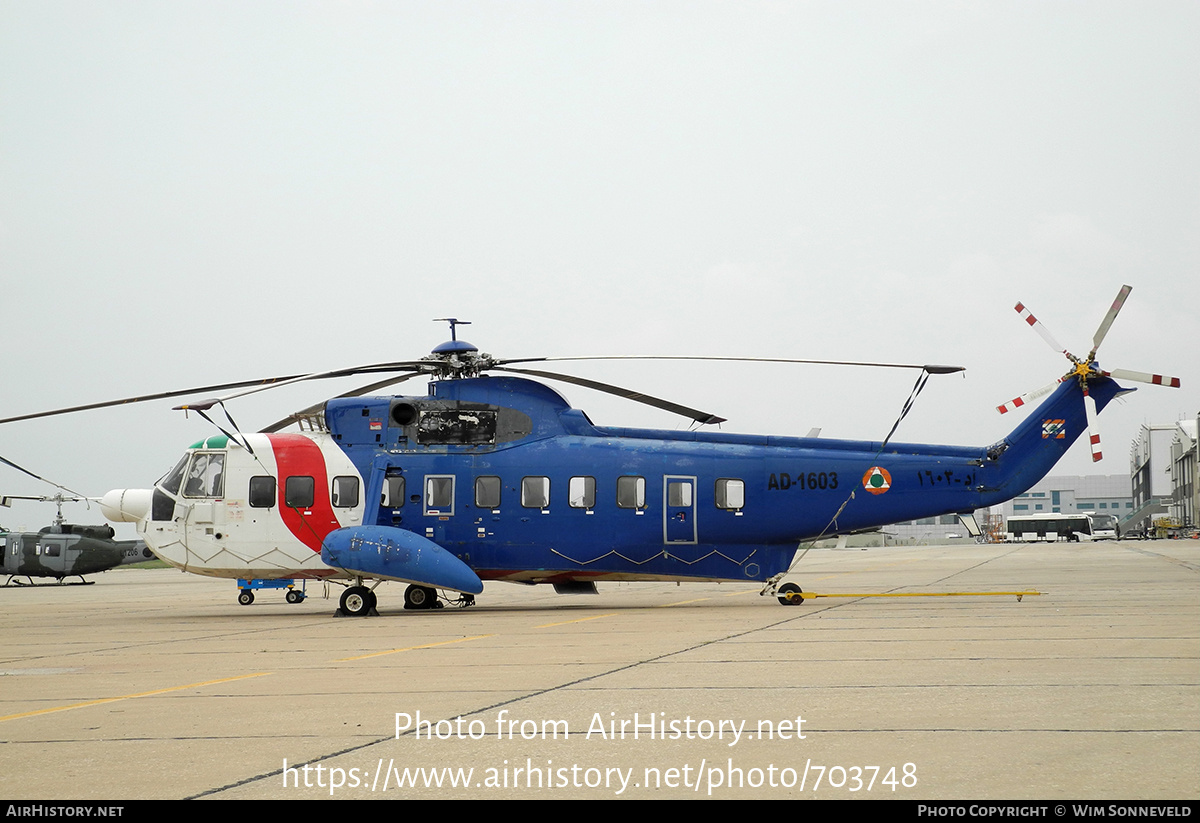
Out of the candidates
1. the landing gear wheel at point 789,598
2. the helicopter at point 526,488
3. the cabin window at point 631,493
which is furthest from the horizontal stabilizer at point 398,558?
the landing gear wheel at point 789,598

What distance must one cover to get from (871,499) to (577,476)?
17.8ft

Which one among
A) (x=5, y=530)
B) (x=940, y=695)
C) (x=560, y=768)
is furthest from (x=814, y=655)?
(x=5, y=530)

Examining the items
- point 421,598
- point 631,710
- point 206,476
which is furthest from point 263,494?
point 631,710

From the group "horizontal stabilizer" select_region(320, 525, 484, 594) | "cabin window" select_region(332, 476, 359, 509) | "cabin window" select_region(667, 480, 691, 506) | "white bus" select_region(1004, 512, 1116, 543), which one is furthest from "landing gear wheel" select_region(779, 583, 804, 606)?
"white bus" select_region(1004, 512, 1116, 543)

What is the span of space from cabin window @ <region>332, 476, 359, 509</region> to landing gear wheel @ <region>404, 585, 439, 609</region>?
8.09ft

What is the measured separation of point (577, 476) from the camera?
1981 cm

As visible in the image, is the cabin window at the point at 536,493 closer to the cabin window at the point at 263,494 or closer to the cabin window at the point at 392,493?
the cabin window at the point at 392,493

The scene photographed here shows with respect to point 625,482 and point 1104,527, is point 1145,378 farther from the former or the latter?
point 1104,527

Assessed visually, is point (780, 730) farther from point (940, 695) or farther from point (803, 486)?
point (803, 486)

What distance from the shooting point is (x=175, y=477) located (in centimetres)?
2083

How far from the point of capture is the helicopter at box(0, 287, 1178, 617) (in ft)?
63.1

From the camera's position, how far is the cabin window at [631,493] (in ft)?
64.2

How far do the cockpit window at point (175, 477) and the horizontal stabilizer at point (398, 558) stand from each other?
3.79 meters

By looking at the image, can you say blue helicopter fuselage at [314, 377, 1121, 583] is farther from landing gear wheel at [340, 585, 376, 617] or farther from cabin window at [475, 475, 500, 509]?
landing gear wheel at [340, 585, 376, 617]
